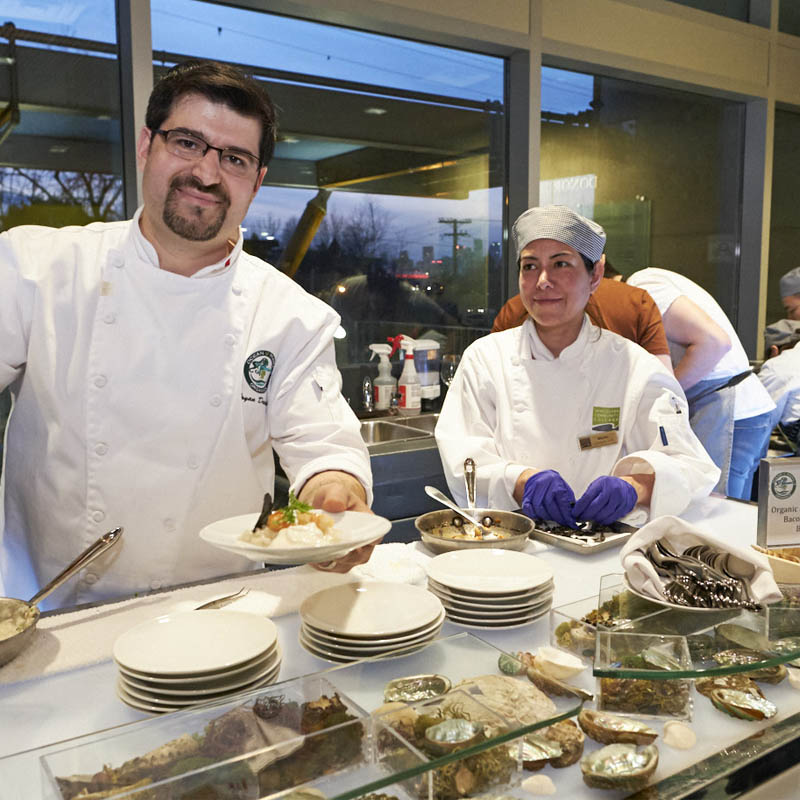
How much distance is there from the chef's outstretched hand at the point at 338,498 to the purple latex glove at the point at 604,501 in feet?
1.55

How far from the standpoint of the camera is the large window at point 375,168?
3271mm

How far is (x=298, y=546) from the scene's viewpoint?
97cm

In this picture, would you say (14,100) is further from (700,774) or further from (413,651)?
(700,774)

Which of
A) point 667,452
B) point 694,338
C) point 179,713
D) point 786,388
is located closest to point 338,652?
point 179,713

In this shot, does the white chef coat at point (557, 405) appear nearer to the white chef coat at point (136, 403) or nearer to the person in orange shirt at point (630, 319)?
the person in orange shirt at point (630, 319)

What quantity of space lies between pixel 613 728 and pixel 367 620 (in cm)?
34

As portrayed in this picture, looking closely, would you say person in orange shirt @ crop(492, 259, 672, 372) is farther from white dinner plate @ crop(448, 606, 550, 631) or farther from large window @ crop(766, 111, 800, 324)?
large window @ crop(766, 111, 800, 324)

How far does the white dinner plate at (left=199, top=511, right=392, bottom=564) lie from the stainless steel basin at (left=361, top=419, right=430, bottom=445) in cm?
224

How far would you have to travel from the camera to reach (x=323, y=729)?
76 centimetres

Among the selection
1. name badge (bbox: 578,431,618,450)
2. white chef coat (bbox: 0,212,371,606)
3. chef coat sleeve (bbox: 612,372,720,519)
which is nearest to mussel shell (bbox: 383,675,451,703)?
white chef coat (bbox: 0,212,371,606)

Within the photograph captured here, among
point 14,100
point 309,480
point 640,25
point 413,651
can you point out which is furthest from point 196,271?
point 640,25

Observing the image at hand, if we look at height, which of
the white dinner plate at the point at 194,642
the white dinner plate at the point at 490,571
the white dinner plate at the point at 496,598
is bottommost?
the white dinner plate at the point at 194,642

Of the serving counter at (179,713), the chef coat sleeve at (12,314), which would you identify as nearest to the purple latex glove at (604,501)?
the serving counter at (179,713)

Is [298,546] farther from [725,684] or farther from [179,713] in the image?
[725,684]
